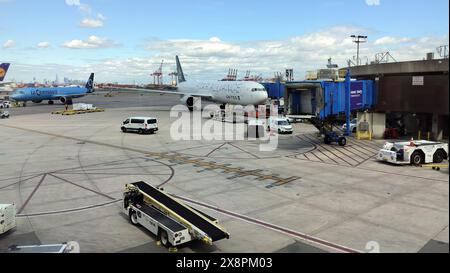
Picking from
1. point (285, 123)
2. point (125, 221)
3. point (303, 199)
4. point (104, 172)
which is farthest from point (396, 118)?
point (125, 221)

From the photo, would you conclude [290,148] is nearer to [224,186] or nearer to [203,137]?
[203,137]

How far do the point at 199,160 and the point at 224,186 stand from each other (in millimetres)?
9054

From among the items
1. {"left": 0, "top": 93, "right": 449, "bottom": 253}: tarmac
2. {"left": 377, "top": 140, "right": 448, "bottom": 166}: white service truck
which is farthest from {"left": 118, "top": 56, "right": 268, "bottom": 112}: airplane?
{"left": 377, "top": 140, "right": 448, "bottom": 166}: white service truck

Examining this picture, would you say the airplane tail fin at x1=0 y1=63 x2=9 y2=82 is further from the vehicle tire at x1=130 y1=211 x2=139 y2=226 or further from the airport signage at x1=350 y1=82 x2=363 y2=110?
the vehicle tire at x1=130 y1=211 x2=139 y2=226

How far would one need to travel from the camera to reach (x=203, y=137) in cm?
4759

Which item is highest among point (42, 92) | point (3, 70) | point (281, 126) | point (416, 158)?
point (3, 70)

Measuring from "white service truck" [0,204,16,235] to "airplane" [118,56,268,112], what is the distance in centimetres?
5165

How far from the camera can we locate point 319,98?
3756 centimetres

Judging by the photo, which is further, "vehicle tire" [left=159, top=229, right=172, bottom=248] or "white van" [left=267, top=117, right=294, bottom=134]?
"white van" [left=267, top=117, right=294, bottom=134]

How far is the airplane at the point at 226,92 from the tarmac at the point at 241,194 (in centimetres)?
2421

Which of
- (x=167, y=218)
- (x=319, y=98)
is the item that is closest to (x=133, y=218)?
(x=167, y=218)

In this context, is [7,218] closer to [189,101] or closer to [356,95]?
[356,95]

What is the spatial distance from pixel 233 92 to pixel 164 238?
55.5m

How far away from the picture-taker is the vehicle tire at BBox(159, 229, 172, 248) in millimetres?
15433
